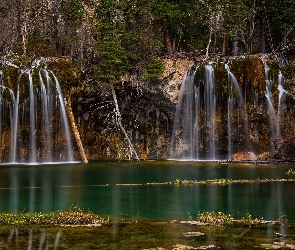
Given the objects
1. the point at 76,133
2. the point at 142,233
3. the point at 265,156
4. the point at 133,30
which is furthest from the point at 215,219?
the point at 133,30

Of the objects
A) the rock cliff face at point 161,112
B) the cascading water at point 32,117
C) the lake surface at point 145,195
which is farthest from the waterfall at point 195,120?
the lake surface at point 145,195

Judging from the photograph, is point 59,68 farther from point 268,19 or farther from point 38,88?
point 268,19

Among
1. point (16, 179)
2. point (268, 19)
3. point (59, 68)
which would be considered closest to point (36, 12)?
point (59, 68)

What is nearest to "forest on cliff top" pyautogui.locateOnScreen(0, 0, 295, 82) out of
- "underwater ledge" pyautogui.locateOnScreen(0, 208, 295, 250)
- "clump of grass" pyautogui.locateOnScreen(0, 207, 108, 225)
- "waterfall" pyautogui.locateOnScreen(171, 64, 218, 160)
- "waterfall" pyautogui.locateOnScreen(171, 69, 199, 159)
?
"waterfall" pyautogui.locateOnScreen(171, 69, 199, 159)

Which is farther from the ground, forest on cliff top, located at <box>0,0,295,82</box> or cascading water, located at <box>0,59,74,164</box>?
forest on cliff top, located at <box>0,0,295,82</box>

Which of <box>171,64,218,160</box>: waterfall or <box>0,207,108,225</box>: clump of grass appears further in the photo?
<box>171,64,218,160</box>: waterfall

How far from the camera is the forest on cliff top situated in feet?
135

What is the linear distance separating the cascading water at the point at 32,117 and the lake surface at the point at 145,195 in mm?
12339

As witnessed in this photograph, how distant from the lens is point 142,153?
42500mm

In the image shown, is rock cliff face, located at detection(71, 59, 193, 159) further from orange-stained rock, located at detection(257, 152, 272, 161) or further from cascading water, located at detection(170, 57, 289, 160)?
orange-stained rock, located at detection(257, 152, 272, 161)

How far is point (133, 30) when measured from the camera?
1769 inches

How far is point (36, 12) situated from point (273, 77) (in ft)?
77.8

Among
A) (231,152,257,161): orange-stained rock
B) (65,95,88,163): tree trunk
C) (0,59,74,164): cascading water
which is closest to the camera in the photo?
(231,152,257,161): orange-stained rock

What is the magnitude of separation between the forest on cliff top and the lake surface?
1643 cm
